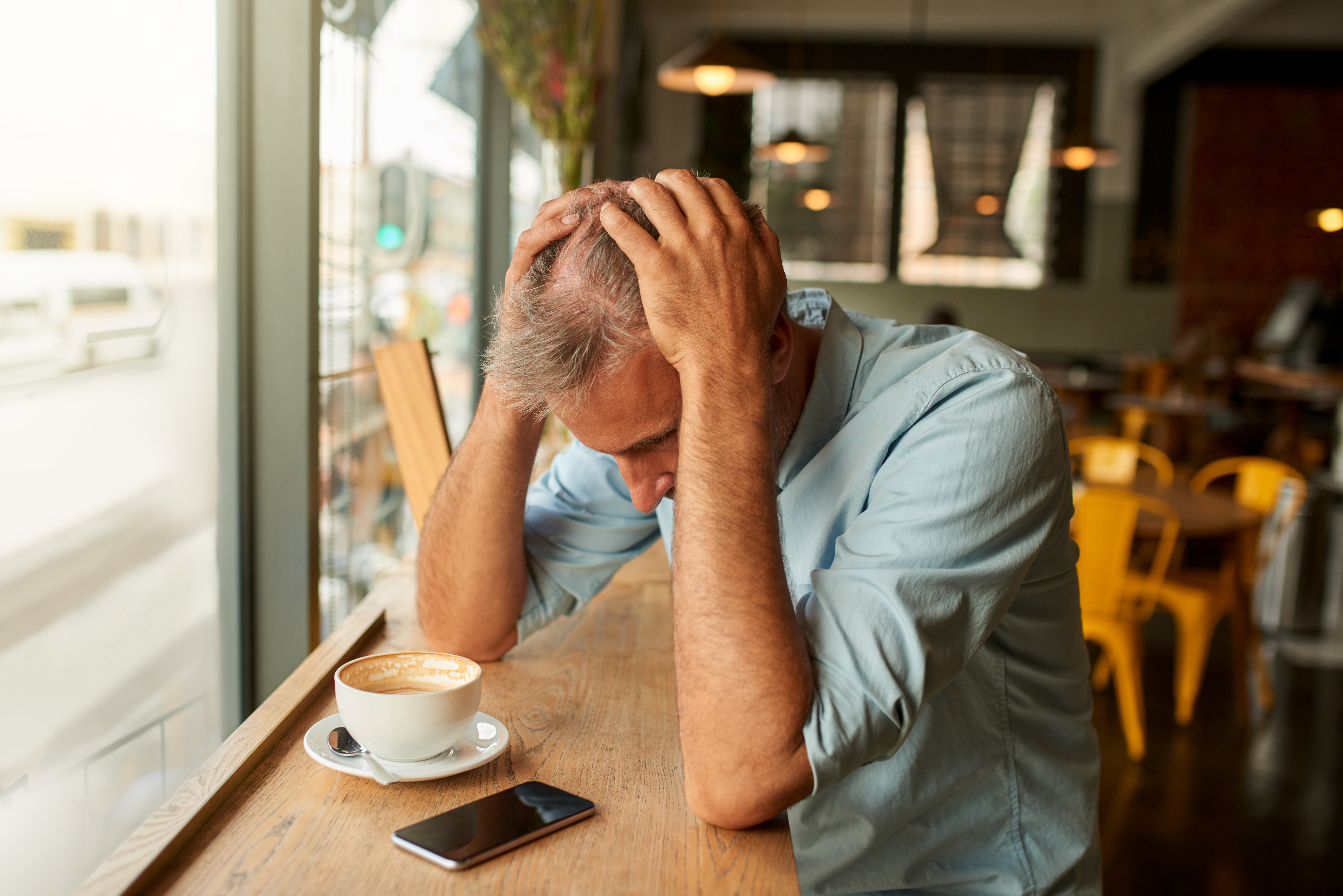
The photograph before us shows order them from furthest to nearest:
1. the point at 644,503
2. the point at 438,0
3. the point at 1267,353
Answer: the point at 1267,353
the point at 438,0
the point at 644,503

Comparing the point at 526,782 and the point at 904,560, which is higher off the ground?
the point at 904,560

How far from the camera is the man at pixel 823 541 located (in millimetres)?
848

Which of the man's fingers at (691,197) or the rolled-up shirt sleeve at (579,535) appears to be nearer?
the man's fingers at (691,197)

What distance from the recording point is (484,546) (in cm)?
122

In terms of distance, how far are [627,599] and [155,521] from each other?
0.65 meters

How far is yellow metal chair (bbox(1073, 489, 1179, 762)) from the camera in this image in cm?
312

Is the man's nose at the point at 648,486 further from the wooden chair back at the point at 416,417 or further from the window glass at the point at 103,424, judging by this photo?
the window glass at the point at 103,424

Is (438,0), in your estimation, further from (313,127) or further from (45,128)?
(45,128)

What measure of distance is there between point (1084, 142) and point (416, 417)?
638cm

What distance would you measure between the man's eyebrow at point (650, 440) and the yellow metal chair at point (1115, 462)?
11.3 ft

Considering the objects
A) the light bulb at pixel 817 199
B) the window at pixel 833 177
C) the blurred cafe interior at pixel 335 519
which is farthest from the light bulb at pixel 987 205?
the blurred cafe interior at pixel 335 519

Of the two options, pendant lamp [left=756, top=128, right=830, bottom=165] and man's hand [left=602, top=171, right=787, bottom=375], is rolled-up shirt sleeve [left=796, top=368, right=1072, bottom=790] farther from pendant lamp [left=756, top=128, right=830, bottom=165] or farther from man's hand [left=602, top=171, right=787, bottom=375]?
pendant lamp [left=756, top=128, right=830, bottom=165]

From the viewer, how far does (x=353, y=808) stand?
843 mm

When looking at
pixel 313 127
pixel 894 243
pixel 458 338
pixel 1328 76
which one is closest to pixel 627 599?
pixel 313 127
